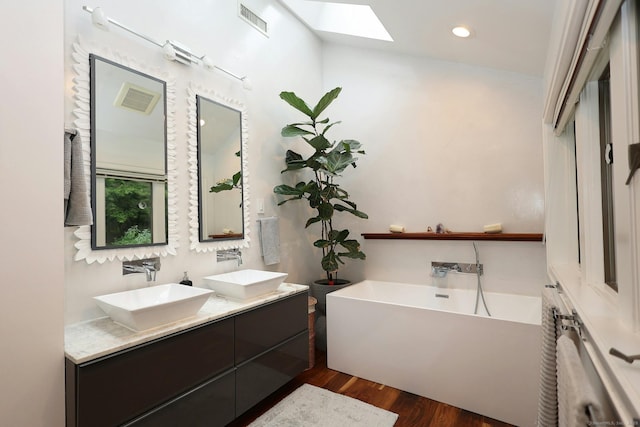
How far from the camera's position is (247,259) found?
2717mm

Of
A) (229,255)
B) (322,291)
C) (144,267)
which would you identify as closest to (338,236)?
(322,291)

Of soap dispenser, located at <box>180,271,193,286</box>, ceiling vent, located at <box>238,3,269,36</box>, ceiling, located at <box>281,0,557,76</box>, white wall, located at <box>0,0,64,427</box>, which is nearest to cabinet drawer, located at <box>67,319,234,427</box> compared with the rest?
white wall, located at <box>0,0,64,427</box>

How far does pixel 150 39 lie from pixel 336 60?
214 centimetres

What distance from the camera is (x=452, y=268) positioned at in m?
2.97

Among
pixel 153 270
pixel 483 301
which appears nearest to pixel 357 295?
pixel 483 301

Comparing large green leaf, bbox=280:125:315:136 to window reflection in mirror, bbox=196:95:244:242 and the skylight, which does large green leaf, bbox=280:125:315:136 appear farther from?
the skylight

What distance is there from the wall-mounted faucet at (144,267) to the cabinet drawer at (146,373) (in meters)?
0.56

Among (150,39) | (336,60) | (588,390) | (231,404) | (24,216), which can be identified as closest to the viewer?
(588,390)

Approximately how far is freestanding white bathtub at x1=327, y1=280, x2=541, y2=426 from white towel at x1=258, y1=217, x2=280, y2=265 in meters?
0.62

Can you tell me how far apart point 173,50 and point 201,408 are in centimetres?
206

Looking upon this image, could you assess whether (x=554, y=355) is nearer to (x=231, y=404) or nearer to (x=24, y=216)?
(x=231, y=404)

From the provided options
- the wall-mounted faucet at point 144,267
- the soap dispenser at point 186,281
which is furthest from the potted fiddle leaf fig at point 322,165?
the wall-mounted faucet at point 144,267

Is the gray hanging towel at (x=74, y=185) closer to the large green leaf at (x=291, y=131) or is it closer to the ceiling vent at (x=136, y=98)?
the ceiling vent at (x=136, y=98)

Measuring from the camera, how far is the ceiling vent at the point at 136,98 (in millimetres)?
1894
